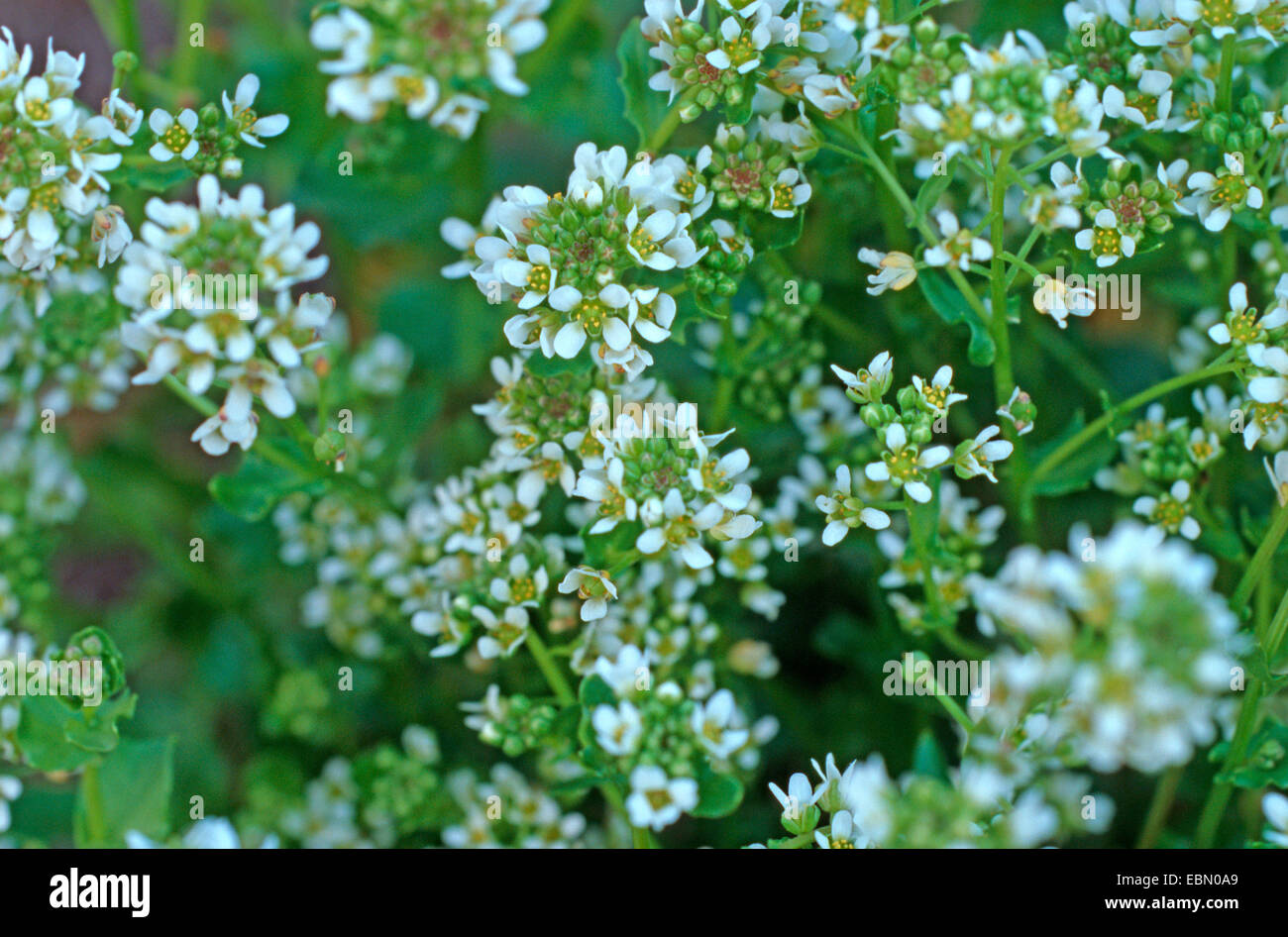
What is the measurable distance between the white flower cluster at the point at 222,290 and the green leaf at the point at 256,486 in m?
0.20

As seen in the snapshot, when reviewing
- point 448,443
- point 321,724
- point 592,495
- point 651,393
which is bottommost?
point 321,724

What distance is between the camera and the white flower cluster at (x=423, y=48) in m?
1.61

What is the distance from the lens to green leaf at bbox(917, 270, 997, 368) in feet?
6.05

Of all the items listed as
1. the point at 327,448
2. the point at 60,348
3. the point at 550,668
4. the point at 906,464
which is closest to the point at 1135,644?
the point at 906,464

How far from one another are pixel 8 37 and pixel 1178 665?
80.5 inches

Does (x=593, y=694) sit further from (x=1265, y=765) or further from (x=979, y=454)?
(x=1265, y=765)

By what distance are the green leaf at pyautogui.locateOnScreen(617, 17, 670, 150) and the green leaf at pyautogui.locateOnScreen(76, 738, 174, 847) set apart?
55.5 inches

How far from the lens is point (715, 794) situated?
1.84 m

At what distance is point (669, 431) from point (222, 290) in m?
0.75

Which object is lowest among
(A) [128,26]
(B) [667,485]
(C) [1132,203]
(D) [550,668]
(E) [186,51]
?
(D) [550,668]

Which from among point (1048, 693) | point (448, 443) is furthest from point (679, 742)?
point (448, 443)

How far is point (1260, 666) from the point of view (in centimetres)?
183

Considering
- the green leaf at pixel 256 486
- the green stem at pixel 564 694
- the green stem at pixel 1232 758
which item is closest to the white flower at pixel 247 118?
the green leaf at pixel 256 486
